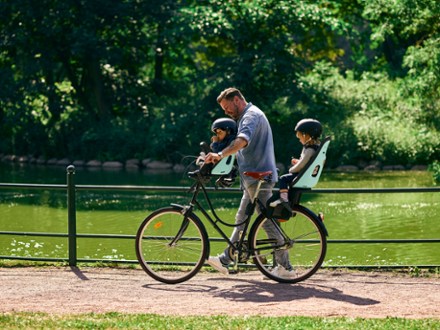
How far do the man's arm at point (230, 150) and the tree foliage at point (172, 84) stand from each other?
21978mm

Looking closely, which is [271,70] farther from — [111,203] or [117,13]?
[111,203]

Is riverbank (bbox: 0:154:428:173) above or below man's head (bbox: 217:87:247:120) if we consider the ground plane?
below

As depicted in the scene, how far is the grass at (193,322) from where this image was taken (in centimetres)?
766

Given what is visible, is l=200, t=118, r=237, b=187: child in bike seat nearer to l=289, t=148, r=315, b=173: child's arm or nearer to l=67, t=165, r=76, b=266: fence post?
l=289, t=148, r=315, b=173: child's arm

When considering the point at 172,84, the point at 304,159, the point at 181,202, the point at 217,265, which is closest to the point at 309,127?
the point at 304,159

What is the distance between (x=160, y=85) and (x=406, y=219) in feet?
64.1

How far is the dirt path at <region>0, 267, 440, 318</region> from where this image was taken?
8.49m

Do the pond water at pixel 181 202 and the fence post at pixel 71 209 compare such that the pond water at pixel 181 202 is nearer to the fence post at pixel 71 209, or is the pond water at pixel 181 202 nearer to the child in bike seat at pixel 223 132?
the fence post at pixel 71 209

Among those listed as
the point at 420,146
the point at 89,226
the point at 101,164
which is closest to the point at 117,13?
the point at 101,164

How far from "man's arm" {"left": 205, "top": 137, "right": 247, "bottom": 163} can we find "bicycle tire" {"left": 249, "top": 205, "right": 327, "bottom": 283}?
29.9 inches

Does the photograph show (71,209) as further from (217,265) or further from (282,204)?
(282,204)

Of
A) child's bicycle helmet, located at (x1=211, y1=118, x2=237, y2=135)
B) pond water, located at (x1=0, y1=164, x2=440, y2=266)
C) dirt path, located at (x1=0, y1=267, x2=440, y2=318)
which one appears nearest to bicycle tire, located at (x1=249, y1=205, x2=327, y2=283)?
dirt path, located at (x1=0, y1=267, x2=440, y2=318)

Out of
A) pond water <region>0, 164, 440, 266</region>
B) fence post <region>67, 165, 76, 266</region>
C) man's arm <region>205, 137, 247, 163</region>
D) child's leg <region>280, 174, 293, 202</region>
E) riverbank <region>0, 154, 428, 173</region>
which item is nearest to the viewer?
man's arm <region>205, 137, 247, 163</region>

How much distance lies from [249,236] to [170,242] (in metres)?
0.80
